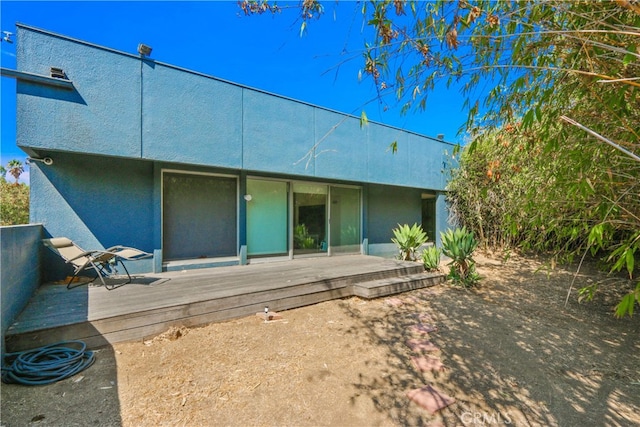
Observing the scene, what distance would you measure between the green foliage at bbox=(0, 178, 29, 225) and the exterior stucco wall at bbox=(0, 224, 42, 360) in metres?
14.3

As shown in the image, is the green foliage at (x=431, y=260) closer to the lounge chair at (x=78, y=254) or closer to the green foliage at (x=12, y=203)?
the lounge chair at (x=78, y=254)

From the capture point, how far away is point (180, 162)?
17.3ft

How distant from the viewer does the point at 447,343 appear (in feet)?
11.6

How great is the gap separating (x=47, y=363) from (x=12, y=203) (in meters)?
17.6

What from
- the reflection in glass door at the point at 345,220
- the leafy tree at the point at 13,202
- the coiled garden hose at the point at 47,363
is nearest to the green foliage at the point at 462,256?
the reflection in glass door at the point at 345,220

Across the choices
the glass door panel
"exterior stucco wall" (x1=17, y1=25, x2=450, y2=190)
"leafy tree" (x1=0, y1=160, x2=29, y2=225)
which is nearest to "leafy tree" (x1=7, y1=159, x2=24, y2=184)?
"leafy tree" (x1=0, y1=160, x2=29, y2=225)

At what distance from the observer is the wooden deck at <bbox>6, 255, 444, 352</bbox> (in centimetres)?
300

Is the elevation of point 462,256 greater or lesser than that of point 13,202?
lesser

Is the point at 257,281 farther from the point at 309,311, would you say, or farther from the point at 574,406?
the point at 574,406

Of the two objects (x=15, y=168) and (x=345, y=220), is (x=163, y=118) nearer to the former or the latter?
(x=345, y=220)

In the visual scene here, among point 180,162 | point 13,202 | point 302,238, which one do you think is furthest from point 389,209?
point 13,202

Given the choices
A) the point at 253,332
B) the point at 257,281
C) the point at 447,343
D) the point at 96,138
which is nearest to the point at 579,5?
the point at 447,343
